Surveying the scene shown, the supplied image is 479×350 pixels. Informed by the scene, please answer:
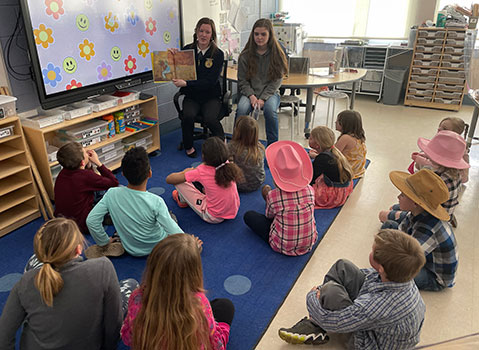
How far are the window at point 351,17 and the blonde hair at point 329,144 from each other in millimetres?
4118

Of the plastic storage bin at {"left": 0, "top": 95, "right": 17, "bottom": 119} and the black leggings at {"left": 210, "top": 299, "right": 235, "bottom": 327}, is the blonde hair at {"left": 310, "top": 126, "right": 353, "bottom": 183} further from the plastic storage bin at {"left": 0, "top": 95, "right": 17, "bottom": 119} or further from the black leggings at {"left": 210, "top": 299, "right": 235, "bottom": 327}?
the plastic storage bin at {"left": 0, "top": 95, "right": 17, "bottom": 119}

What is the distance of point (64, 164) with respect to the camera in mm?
2346

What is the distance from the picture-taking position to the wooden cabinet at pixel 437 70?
5121mm

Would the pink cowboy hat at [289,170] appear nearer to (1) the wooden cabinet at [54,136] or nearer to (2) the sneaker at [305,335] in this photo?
(2) the sneaker at [305,335]

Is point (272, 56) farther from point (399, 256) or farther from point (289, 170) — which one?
point (399, 256)

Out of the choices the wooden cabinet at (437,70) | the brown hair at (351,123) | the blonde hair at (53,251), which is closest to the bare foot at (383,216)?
the brown hair at (351,123)

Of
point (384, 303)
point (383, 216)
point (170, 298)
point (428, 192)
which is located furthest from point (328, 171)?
point (170, 298)

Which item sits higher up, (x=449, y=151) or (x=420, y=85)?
(x=449, y=151)

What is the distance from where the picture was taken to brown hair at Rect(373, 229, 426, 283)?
4.54 ft

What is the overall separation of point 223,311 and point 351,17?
5.68m

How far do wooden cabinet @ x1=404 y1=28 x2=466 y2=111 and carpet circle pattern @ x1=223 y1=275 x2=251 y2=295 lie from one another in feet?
14.8

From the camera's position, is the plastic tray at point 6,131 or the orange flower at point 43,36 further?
the orange flower at point 43,36

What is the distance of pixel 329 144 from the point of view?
267 centimetres

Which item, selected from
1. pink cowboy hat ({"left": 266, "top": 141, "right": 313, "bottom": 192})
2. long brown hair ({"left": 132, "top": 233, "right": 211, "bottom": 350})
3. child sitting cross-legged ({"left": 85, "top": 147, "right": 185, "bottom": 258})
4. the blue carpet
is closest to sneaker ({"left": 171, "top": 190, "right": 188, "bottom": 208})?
the blue carpet
